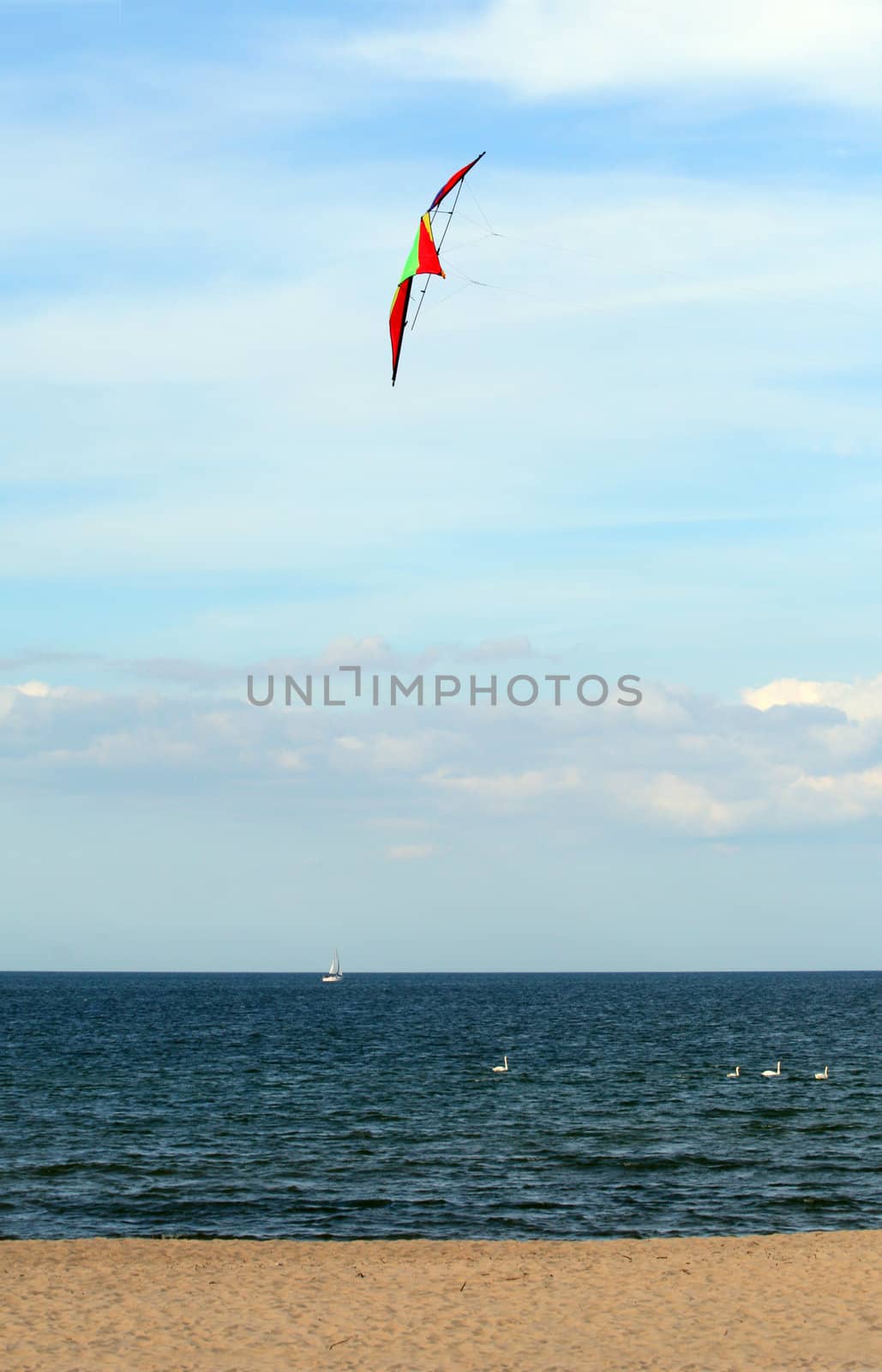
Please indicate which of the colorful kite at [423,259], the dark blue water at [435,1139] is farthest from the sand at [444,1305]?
the colorful kite at [423,259]

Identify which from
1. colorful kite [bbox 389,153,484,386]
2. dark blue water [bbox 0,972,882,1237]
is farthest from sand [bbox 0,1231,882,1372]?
colorful kite [bbox 389,153,484,386]

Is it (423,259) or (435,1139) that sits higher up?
(423,259)

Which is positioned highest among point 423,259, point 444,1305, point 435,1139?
point 423,259

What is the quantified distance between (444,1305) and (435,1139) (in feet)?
60.2

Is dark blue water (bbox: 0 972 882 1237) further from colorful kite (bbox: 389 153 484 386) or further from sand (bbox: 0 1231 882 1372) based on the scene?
colorful kite (bbox: 389 153 484 386)

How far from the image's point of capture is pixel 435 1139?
131 feet

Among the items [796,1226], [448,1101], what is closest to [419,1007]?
[448,1101]

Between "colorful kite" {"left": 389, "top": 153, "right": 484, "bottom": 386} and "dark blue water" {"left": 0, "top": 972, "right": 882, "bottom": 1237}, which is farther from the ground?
"colorful kite" {"left": 389, "top": 153, "right": 484, "bottom": 386}

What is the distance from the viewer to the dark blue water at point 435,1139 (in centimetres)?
2997

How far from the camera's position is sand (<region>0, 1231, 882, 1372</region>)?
62.7ft

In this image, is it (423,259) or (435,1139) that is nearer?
(423,259)

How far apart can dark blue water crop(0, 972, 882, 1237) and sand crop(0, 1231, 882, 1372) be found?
280 cm

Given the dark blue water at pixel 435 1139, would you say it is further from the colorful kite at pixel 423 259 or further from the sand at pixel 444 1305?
the colorful kite at pixel 423 259

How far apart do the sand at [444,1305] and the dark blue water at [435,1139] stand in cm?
280
